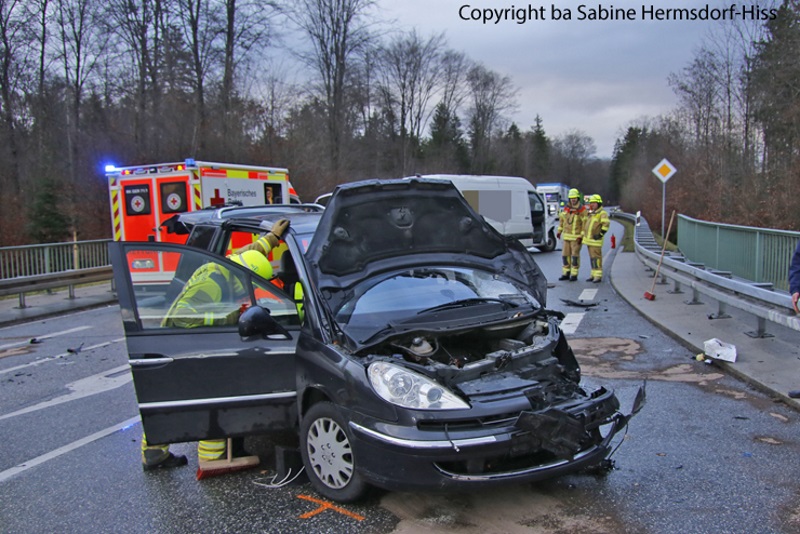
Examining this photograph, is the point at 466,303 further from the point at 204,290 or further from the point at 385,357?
the point at 204,290

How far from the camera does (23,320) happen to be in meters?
11.4

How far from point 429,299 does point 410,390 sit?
0.96 m

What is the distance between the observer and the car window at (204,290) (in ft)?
13.6

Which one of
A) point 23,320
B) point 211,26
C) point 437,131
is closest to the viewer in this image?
point 23,320

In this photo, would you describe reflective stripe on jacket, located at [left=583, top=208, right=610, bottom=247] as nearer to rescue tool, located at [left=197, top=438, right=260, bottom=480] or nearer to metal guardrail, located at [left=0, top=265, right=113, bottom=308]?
rescue tool, located at [left=197, top=438, right=260, bottom=480]

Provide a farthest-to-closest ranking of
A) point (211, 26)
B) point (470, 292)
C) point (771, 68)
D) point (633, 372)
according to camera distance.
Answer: point (211, 26) → point (771, 68) → point (633, 372) → point (470, 292)

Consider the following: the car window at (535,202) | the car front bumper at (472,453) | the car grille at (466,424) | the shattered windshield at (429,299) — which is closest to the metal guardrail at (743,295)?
the shattered windshield at (429,299)

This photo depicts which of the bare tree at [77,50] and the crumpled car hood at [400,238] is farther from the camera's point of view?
the bare tree at [77,50]

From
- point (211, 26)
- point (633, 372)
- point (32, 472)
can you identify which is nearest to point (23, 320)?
point (32, 472)

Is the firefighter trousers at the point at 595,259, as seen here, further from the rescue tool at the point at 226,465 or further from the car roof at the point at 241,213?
the rescue tool at the point at 226,465

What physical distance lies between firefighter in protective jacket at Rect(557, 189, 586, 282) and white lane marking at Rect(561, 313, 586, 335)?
13.2 ft

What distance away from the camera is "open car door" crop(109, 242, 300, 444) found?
12.9 ft

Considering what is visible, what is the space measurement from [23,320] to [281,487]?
9.65 metres

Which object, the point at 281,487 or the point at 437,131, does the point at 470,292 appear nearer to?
the point at 281,487
